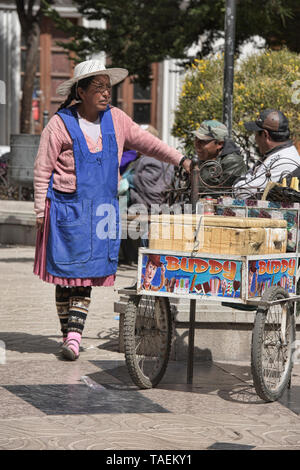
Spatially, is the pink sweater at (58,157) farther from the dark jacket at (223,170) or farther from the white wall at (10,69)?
the white wall at (10,69)

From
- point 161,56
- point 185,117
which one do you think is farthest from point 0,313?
point 161,56

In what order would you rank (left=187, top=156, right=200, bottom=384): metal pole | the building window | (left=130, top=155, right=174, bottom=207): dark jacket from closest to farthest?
(left=187, top=156, right=200, bottom=384): metal pole → (left=130, top=155, right=174, bottom=207): dark jacket → the building window

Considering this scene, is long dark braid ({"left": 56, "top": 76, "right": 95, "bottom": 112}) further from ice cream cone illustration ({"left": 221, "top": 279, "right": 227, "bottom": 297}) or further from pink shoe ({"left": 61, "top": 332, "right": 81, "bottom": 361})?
ice cream cone illustration ({"left": 221, "top": 279, "right": 227, "bottom": 297})

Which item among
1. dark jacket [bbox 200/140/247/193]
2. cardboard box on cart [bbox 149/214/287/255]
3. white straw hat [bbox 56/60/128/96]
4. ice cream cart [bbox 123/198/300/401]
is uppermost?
→ white straw hat [bbox 56/60/128/96]

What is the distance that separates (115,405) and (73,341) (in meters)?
1.25

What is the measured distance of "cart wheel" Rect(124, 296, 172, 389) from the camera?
19.0 ft

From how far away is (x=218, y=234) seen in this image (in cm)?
548

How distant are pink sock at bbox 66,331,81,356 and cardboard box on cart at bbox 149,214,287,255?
1232 mm

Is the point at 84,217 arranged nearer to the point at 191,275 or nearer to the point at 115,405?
the point at 191,275

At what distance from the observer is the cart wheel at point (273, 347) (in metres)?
5.44

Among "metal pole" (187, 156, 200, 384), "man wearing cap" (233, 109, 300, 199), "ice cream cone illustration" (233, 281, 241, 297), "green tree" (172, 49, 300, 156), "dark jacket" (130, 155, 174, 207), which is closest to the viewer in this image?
"ice cream cone illustration" (233, 281, 241, 297)

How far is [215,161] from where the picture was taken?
654 centimetres

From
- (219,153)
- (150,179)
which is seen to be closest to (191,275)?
(219,153)

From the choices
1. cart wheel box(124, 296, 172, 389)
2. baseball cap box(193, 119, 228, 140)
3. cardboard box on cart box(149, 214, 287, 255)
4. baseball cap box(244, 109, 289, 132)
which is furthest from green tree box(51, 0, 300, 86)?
cardboard box on cart box(149, 214, 287, 255)
